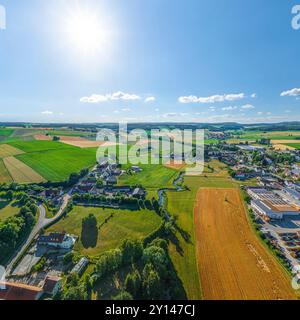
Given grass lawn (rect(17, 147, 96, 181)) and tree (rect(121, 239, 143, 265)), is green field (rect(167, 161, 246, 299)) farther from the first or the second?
grass lawn (rect(17, 147, 96, 181))

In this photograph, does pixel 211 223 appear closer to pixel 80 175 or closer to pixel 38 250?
A: pixel 38 250

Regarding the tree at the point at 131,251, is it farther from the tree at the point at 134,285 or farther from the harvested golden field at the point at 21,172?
the harvested golden field at the point at 21,172

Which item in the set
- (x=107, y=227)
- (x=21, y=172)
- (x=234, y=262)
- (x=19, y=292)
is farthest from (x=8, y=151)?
(x=234, y=262)

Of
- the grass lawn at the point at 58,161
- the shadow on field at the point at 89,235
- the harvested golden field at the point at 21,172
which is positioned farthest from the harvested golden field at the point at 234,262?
the harvested golden field at the point at 21,172

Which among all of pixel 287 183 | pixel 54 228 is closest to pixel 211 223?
pixel 54 228

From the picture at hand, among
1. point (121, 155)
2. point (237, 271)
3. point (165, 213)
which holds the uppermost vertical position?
point (121, 155)

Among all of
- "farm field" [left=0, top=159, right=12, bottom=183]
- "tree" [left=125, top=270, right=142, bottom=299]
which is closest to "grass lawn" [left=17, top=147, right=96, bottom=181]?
"farm field" [left=0, top=159, right=12, bottom=183]
